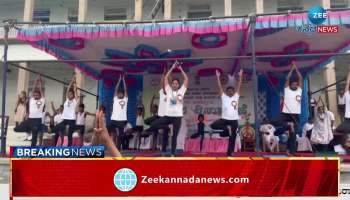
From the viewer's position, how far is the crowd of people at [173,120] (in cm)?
695

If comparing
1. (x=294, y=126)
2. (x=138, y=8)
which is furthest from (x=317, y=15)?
(x=138, y=8)

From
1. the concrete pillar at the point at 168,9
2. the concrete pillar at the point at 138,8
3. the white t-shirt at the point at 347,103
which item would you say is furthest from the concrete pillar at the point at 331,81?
the white t-shirt at the point at 347,103

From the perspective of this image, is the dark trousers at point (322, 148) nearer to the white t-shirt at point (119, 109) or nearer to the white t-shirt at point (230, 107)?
the white t-shirt at point (230, 107)

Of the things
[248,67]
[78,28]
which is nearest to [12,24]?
[78,28]

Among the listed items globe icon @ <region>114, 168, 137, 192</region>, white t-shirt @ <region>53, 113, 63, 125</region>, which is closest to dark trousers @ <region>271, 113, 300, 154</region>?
globe icon @ <region>114, 168, 137, 192</region>

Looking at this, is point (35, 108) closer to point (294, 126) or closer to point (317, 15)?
point (294, 126)

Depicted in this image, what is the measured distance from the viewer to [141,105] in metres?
11.1

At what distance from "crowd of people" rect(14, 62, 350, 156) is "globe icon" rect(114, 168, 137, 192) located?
1.11 metres

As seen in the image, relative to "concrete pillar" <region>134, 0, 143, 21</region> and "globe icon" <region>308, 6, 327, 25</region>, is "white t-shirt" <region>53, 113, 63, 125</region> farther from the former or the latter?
"concrete pillar" <region>134, 0, 143, 21</region>

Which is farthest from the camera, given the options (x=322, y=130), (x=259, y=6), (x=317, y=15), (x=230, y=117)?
(x=259, y=6)

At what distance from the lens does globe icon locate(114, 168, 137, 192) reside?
489 centimetres

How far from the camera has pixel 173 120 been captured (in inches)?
271

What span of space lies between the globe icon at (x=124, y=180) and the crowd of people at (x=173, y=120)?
1114 millimetres

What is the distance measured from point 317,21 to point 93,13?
807 inches
